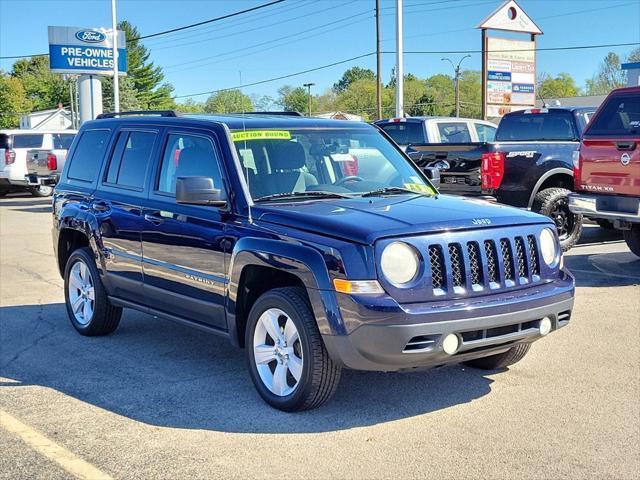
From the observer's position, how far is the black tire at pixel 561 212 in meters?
10.9

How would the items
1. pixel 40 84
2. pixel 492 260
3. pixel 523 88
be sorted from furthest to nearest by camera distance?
pixel 40 84, pixel 523 88, pixel 492 260

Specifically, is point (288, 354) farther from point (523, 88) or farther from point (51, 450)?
point (523, 88)

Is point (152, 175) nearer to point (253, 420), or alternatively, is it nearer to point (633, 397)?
point (253, 420)

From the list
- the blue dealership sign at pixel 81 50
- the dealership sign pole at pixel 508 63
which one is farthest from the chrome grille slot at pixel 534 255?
the blue dealership sign at pixel 81 50

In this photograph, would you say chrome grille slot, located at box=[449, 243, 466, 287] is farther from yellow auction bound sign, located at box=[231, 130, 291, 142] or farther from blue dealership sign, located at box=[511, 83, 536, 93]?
blue dealership sign, located at box=[511, 83, 536, 93]

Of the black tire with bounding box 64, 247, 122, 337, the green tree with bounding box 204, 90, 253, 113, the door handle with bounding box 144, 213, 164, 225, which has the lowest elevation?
the black tire with bounding box 64, 247, 122, 337

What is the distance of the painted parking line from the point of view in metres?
3.99

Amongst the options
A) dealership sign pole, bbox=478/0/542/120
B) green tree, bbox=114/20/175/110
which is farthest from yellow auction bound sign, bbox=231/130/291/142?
green tree, bbox=114/20/175/110

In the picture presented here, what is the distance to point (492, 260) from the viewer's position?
4.67m

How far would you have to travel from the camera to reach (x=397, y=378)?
558 centimetres

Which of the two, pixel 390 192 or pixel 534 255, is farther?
pixel 390 192

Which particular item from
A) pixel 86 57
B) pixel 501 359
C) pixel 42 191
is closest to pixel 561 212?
pixel 501 359

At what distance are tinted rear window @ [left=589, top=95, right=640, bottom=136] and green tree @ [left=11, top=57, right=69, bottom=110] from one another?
307 ft

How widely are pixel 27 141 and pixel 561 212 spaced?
1759cm
